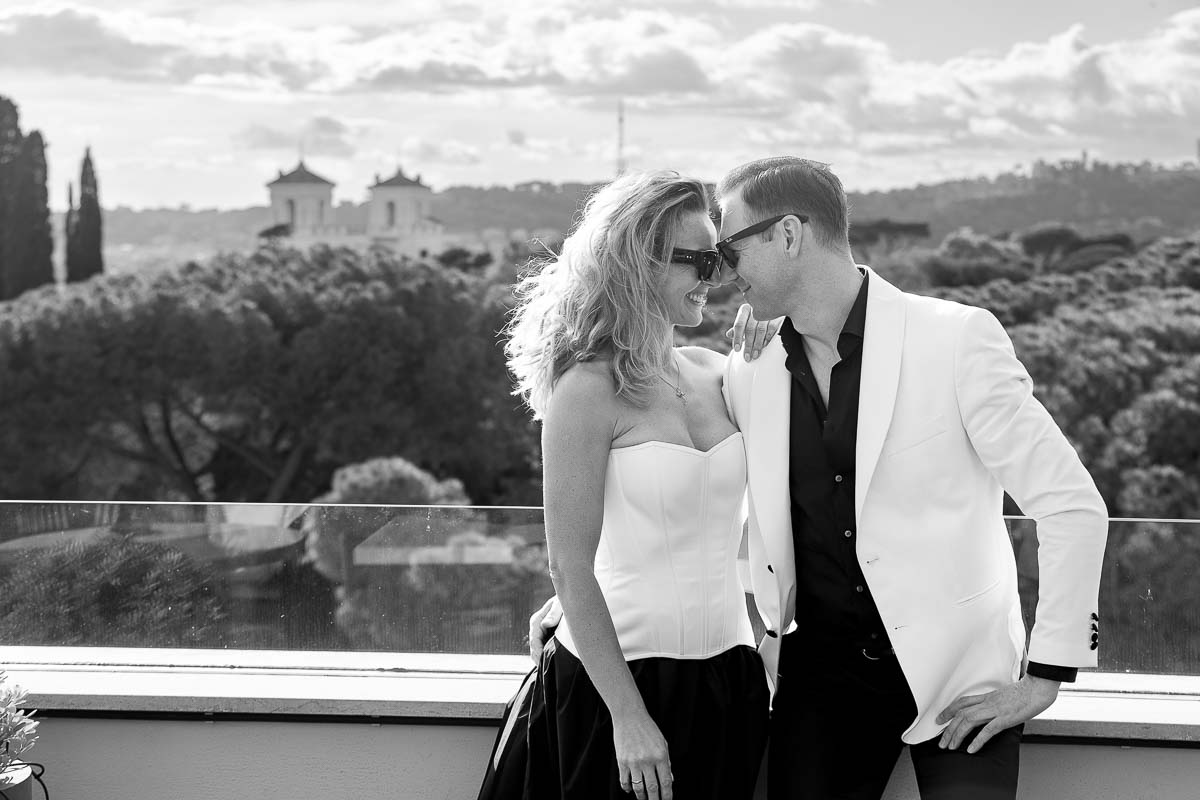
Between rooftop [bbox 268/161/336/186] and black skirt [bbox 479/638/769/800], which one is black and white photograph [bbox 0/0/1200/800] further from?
rooftop [bbox 268/161/336/186]

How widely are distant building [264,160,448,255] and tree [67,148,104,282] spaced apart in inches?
205

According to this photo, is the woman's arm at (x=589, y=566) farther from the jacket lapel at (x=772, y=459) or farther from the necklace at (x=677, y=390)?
the jacket lapel at (x=772, y=459)

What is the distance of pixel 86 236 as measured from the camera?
35.4m

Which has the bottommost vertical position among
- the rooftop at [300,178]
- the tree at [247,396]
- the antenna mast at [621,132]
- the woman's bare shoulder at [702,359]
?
the tree at [247,396]

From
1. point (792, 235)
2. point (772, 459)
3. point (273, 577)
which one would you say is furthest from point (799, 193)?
point (273, 577)

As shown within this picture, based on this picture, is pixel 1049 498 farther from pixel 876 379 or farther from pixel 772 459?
pixel 772 459

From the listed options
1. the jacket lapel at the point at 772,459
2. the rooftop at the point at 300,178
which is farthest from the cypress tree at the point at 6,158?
the jacket lapel at the point at 772,459

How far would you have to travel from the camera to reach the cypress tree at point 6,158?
3350cm

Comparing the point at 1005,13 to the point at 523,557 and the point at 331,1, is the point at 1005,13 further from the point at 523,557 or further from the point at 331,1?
the point at 523,557

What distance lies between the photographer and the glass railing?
2.66 m

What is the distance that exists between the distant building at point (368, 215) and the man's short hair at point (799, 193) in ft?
110

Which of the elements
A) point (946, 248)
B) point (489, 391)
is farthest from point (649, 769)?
point (946, 248)

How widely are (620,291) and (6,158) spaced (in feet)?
122

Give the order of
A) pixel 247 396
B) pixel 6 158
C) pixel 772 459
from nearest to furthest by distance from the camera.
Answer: pixel 772 459 < pixel 247 396 < pixel 6 158
